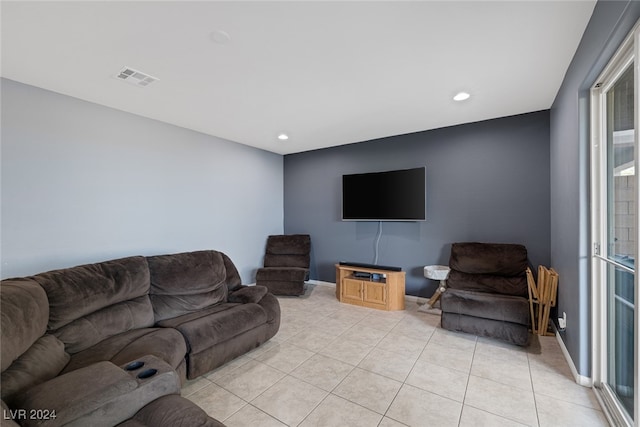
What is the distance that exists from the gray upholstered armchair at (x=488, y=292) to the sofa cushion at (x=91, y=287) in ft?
10.1

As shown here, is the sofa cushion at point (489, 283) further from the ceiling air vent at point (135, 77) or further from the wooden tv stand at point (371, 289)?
the ceiling air vent at point (135, 77)

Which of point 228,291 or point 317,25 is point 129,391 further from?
point 317,25

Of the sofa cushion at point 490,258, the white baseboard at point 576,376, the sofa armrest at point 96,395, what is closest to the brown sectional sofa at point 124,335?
the sofa armrest at point 96,395

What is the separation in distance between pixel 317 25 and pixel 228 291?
8.80 ft

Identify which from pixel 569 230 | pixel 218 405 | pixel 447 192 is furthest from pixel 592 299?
pixel 218 405

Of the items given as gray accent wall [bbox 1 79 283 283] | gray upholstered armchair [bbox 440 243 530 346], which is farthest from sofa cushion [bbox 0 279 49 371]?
gray upholstered armchair [bbox 440 243 530 346]

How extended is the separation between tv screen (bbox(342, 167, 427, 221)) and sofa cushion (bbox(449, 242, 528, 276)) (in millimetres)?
697

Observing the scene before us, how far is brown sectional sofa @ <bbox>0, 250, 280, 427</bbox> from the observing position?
47.9 inches

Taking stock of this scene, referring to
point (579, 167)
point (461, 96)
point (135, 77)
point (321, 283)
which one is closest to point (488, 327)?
point (579, 167)

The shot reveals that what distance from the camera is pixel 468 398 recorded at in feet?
6.31

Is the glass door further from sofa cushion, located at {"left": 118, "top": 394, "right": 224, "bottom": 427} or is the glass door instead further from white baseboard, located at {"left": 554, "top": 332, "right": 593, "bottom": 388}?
sofa cushion, located at {"left": 118, "top": 394, "right": 224, "bottom": 427}

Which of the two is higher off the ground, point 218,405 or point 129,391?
point 129,391

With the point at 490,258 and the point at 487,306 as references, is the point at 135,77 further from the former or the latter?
the point at 490,258

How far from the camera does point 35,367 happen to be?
148 centimetres
